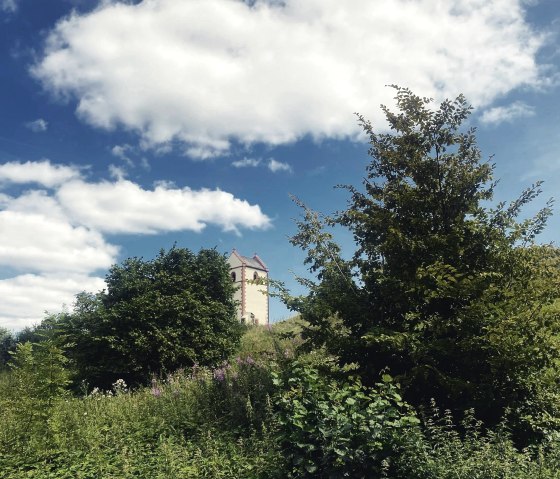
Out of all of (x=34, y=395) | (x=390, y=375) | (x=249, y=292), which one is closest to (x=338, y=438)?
(x=390, y=375)

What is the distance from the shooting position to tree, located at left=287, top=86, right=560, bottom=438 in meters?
6.21

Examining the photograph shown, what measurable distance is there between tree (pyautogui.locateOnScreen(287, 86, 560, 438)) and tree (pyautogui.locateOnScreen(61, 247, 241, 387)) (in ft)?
26.0

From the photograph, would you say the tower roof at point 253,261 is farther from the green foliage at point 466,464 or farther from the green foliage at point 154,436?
the green foliage at point 466,464

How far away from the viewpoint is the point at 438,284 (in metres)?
6.30

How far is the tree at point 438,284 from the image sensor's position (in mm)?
6215

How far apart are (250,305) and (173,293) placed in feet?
81.0

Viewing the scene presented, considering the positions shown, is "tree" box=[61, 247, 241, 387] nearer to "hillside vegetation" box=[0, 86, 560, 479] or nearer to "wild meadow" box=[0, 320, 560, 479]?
"wild meadow" box=[0, 320, 560, 479]

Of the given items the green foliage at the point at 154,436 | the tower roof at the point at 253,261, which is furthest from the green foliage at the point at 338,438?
the tower roof at the point at 253,261

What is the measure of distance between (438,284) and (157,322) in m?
10.7

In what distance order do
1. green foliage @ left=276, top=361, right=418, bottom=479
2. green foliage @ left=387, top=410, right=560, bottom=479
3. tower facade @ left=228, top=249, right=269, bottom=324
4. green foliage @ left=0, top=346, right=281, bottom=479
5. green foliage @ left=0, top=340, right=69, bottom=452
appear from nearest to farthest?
green foliage @ left=387, top=410, right=560, bottom=479
green foliage @ left=276, top=361, right=418, bottom=479
green foliage @ left=0, top=346, right=281, bottom=479
green foliage @ left=0, top=340, right=69, bottom=452
tower facade @ left=228, top=249, right=269, bottom=324

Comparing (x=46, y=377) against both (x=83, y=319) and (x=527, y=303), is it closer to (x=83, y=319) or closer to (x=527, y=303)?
(x=527, y=303)

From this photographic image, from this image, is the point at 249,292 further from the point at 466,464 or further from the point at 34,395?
the point at 466,464

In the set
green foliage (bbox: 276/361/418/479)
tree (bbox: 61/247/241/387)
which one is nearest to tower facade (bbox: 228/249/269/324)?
tree (bbox: 61/247/241/387)

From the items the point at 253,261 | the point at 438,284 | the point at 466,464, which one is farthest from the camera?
the point at 253,261
